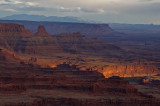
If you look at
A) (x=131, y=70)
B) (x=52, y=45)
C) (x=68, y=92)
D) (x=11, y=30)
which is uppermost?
(x=11, y=30)

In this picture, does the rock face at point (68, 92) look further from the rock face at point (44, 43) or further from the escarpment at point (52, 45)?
the rock face at point (44, 43)

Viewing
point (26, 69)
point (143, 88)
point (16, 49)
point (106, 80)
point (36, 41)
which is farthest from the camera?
point (36, 41)

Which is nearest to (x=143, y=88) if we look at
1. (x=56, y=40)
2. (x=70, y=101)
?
(x=70, y=101)

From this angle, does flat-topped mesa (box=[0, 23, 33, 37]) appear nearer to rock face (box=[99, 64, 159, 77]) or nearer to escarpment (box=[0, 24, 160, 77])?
escarpment (box=[0, 24, 160, 77])

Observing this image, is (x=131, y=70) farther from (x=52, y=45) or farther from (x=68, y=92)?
(x=52, y=45)

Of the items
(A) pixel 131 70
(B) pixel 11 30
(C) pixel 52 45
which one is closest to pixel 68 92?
(A) pixel 131 70

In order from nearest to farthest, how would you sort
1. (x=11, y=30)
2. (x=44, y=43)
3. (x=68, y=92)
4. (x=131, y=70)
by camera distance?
(x=68, y=92) < (x=131, y=70) < (x=11, y=30) < (x=44, y=43)

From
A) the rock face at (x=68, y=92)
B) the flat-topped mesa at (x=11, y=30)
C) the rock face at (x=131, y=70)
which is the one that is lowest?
the rock face at (x=131, y=70)

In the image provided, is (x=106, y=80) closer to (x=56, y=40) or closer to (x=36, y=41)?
(x=36, y=41)

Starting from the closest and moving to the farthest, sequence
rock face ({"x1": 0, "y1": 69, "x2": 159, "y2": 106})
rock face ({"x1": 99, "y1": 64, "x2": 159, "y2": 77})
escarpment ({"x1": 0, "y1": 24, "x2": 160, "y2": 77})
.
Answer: rock face ({"x1": 0, "y1": 69, "x2": 159, "y2": 106}) < rock face ({"x1": 99, "y1": 64, "x2": 159, "y2": 77}) < escarpment ({"x1": 0, "y1": 24, "x2": 160, "y2": 77})

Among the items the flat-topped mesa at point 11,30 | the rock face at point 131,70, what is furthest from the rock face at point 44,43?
the rock face at point 131,70

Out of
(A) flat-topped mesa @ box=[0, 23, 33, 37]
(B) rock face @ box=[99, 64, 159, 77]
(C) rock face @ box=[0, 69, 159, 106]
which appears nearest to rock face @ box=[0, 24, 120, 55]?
(A) flat-topped mesa @ box=[0, 23, 33, 37]
